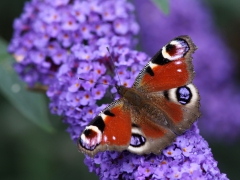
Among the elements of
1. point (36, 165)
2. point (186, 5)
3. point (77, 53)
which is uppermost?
point (186, 5)

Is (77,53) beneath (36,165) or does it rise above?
above

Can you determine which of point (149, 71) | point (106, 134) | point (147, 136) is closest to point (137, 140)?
point (147, 136)

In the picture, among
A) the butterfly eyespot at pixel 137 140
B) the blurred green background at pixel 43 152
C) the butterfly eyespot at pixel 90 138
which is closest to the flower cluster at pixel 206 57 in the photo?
the blurred green background at pixel 43 152

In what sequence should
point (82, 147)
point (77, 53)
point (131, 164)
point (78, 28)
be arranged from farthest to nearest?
point (78, 28) < point (77, 53) < point (131, 164) < point (82, 147)

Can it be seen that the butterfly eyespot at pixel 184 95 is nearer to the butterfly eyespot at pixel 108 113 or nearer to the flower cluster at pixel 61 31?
the butterfly eyespot at pixel 108 113

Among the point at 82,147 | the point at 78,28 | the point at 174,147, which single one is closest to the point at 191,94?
the point at 174,147

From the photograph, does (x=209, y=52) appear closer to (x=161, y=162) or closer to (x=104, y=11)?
(x=104, y=11)

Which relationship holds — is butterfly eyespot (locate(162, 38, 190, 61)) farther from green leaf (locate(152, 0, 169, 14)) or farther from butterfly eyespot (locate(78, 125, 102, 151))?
butterfly eyespot (locate(78, 125, 102, 151))
